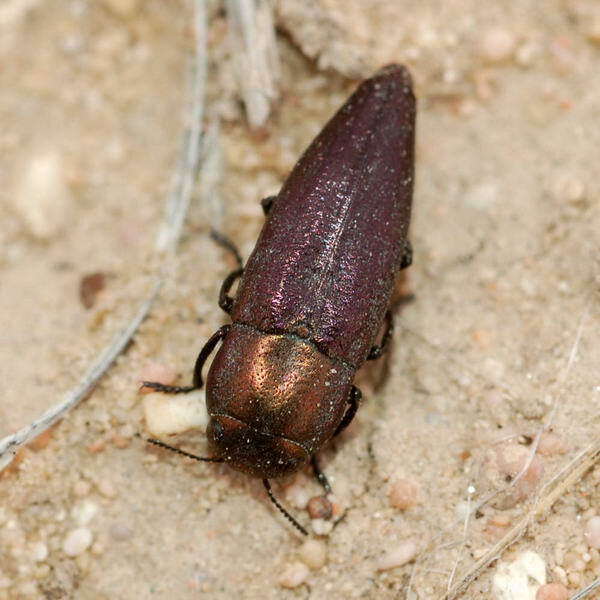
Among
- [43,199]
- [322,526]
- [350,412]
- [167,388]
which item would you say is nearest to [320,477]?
[322,526]

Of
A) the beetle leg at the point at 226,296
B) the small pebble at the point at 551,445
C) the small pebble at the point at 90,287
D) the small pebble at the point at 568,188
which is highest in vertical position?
the small pebble at the point at 568,188

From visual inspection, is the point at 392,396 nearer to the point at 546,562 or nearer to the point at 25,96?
the point at 546,562

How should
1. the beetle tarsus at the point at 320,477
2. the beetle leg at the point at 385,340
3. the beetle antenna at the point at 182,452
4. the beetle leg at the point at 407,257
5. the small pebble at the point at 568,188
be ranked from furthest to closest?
the small pebble at the point at 568,188 < the beetle leg at the point at 407,257 < the beetle leg at the point at 385,340 < the beetle tarsus at the point at 320,477 < the beetle antenna at the point at 182,452

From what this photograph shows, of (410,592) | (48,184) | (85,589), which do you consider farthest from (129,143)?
(410,592)

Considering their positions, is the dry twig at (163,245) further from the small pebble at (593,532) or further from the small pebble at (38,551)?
the small pebble at (593,532)

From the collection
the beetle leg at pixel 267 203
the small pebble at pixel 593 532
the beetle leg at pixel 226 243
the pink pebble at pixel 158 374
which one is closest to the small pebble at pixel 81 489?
the pink pebble at pixel 158 374
